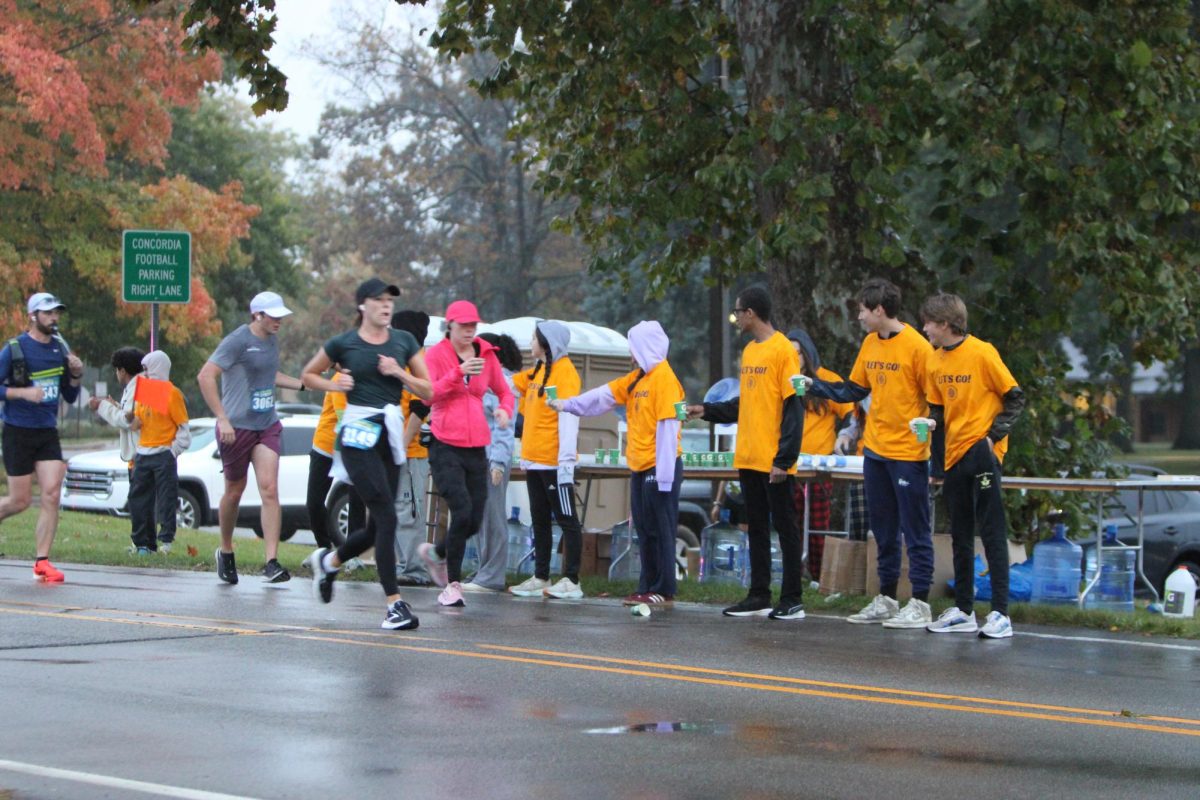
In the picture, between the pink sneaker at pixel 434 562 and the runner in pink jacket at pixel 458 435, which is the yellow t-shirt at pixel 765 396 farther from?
the pink sneaker at pixel 434 562

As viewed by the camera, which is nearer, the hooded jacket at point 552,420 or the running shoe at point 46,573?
the running shoe at point 46,573

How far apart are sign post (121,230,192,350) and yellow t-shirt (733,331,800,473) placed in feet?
23.5

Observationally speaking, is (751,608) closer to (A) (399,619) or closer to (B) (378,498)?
(A) (399,619)

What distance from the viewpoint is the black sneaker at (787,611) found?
39.4ft

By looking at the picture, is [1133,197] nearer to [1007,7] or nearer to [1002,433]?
[1007,7]

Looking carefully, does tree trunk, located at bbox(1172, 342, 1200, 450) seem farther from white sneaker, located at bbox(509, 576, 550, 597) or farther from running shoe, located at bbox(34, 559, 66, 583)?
running shoe, located at bbox(34, 559, 66, 583)

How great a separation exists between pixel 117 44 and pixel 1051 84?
21.5m

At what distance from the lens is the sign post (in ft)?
57.2

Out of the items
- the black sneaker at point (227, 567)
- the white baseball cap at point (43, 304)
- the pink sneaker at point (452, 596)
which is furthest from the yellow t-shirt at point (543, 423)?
the white baseball cap at point (43, 304)

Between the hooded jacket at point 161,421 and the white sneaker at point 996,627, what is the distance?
29.0ft

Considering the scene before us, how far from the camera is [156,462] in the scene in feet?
57.7

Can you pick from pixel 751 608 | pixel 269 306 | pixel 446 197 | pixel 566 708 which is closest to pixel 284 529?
pixel 269 306

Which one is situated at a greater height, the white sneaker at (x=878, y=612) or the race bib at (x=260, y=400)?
the race bib at (x=260, y=400)

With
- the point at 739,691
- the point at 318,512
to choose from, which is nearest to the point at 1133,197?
the point at 318,512
